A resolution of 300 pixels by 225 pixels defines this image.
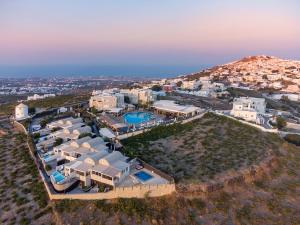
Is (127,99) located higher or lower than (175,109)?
higher

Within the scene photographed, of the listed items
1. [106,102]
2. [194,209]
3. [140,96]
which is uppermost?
[140,96]

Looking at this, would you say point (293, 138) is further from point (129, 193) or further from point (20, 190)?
point (20, 190)

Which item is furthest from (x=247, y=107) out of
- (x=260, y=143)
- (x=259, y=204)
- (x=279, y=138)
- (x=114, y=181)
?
(x=114, y=181)

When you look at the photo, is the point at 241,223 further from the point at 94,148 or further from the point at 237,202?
the point at 94,148

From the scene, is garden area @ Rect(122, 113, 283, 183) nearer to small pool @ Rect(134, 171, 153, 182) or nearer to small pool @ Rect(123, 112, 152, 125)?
small pool @ Rect(134, 171, 153, 182)

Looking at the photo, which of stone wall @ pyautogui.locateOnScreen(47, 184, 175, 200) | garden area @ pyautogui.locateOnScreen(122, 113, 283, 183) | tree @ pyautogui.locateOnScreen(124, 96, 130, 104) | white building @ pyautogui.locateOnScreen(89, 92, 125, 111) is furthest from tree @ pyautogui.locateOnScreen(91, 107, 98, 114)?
stone wall @ pyautogui.locateOnScreen(47, 184, 175, 200)

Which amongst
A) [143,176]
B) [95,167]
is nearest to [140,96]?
[143,176]

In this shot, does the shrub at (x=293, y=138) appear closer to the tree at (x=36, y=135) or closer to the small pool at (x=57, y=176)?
the small pool at (x=57, y=176)
